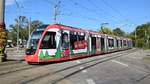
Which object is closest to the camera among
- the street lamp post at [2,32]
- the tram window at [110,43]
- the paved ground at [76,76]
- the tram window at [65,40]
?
the paved ground at [76,76]

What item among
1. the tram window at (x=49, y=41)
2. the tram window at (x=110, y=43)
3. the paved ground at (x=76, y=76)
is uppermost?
the tram window at (x=49, y=41)

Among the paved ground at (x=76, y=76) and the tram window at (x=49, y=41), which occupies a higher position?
the tram window at (x=49, y=41)

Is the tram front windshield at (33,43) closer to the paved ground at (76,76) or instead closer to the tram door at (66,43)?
the paved ground at (76,76)

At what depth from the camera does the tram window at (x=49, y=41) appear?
2256cm

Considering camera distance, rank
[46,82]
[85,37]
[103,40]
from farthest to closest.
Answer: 1. [103,40]
2. [85,37]
3. [46,82]

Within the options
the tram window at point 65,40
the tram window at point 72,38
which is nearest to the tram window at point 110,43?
the tram window at point 72,38

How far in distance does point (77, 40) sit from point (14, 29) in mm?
112087

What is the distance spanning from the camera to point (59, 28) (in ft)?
81.0

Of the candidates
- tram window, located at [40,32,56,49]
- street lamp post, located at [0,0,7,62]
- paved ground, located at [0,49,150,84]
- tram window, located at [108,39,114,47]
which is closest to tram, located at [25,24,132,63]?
tram window, located at [40,32,56,49]

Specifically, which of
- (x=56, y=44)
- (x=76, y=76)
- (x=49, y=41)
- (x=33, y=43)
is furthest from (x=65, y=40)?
(x=76, y=76)

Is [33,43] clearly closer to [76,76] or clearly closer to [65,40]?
[65,40]

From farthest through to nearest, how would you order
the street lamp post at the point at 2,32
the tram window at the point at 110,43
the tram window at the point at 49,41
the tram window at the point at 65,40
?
the tram window at the point at 110,43 < the tram window at the point at 65,40 < the street lamp post at the point at 2,32 < the tram window at the point at 49,41

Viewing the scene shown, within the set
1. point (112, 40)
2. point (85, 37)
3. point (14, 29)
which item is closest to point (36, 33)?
point (85, 37)

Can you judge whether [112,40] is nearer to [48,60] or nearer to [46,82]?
[48,60]
